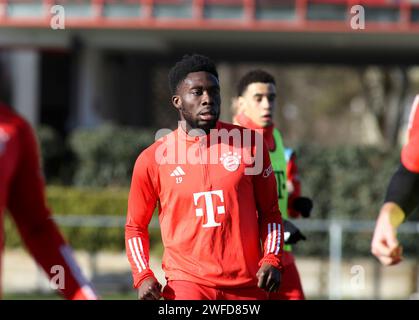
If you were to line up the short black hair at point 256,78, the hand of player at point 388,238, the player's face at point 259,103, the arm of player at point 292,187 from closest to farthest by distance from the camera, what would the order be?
1. the hand of player at point 388,238
2. the player's face at point 259,103
3. the short black hair at point 256,78
4. the arm of player at point 292,187

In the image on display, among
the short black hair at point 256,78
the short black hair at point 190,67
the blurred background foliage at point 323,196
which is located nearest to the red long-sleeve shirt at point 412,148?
the short black hair at point 190,67

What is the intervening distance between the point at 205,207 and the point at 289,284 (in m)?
2.09

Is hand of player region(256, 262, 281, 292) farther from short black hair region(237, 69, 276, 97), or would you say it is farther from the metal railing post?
the metal railing post

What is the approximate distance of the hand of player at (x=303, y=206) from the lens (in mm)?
8617

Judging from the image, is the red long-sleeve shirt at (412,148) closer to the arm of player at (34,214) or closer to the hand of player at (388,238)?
the hand of player at (388,238)

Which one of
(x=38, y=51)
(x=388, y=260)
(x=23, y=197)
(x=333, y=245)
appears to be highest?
(x=38, y=51)

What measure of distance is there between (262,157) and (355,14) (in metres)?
15.7

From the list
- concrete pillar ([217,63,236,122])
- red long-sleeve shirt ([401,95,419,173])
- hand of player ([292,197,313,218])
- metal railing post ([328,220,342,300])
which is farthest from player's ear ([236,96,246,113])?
concrete pillar ([217,63,236,122])

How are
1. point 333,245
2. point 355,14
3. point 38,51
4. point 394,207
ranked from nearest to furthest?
point 394,207 < point 333,245 < point 355,14 < point 38,51

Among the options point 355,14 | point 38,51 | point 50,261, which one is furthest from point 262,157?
point 38,51

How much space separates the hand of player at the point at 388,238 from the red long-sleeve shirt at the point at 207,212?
183 centimetres
